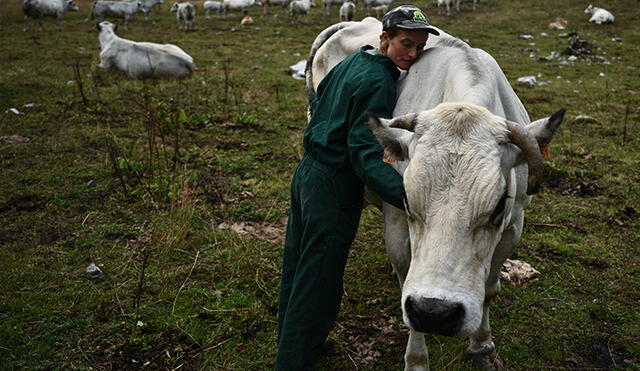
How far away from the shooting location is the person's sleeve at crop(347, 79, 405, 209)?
252cm

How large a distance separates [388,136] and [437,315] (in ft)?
2.88

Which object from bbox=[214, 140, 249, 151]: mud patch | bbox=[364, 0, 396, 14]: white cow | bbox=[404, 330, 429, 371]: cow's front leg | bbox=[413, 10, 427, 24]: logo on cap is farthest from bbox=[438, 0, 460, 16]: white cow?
bbox=[404, 330, 429, 371]: cow's front leg

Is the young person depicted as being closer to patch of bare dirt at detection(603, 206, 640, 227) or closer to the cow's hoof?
the cow's hoof

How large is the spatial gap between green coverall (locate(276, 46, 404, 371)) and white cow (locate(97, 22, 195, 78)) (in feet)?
29.5

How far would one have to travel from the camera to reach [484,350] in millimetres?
3451

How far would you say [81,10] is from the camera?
2595 cm

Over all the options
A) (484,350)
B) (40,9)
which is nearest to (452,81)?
(484,350)

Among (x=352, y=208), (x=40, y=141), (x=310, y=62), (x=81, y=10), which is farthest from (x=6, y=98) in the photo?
(x=81, y=10)

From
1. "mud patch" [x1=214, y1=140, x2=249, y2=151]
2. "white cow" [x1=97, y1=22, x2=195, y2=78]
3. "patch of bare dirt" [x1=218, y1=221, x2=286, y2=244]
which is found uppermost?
"white cow" [x1=97, y1=22, x2=195, y2=78]

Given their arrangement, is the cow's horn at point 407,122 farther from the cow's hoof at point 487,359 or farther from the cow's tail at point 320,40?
the cow's tail at point 320,40

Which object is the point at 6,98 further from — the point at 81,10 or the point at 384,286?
the point at 81,10

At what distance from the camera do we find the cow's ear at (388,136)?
8.25 ft

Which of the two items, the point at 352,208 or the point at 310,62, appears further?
the point at 310,62

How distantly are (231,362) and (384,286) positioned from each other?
1499 millimetres
